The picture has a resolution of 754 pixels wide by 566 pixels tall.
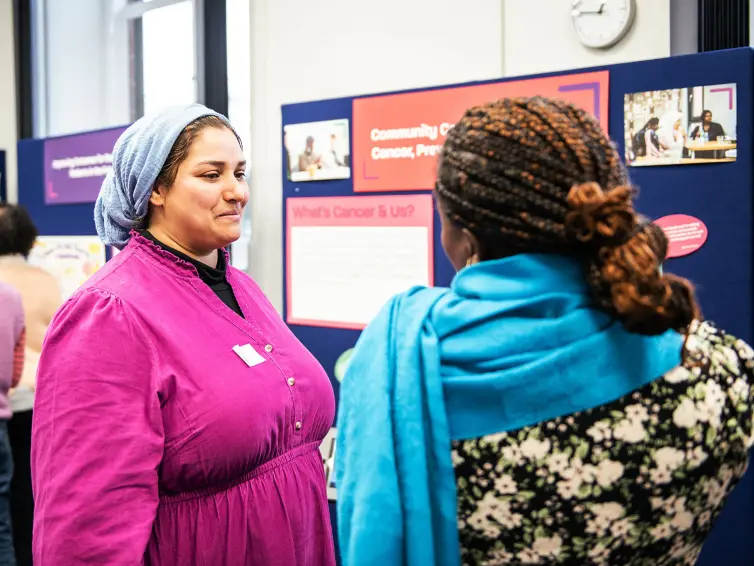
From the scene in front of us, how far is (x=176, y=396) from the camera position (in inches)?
54.5

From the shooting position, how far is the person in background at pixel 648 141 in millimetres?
1953

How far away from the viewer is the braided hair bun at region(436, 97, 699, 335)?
2.77 ft

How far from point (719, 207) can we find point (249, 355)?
1.21 metres

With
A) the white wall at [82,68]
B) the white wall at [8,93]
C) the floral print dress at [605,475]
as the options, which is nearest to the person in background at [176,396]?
the floral print dress at [605,475]

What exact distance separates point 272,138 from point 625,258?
2.75 meters

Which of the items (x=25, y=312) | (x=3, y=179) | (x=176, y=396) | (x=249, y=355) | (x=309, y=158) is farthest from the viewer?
(x=3, y=179)

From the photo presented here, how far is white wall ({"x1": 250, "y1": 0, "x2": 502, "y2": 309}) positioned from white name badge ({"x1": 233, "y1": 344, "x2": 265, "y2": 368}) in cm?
166

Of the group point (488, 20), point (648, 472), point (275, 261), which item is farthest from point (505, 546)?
point (275, 261)

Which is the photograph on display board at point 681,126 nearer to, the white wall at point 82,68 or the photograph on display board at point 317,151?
the photograph on display board at point 317,151

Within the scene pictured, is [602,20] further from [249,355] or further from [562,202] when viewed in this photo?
[562,202]

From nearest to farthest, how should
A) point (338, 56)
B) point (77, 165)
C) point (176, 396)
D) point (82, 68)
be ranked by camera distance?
point (176, 396) → point (338, 56) → point (77, 165) → point (82, 68)

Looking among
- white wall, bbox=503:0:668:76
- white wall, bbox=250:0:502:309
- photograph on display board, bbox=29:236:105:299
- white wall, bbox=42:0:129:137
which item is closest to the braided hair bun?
white wall, bbox=503:0:668:76

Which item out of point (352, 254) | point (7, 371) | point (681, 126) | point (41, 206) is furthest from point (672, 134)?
point (41, 206)

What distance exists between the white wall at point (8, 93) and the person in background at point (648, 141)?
3982 mm
